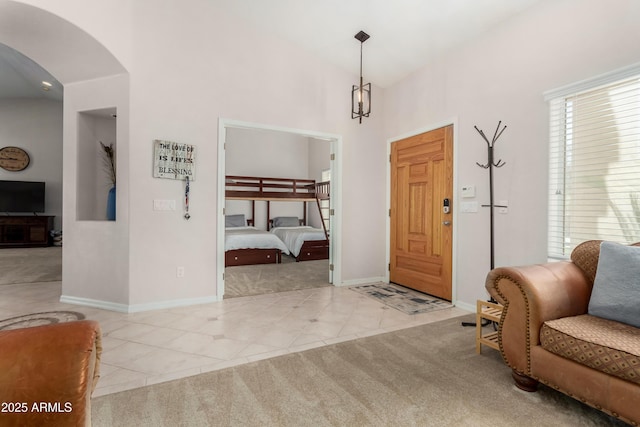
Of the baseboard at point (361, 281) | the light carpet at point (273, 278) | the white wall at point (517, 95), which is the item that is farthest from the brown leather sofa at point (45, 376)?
the baseboard at point (361, 281)

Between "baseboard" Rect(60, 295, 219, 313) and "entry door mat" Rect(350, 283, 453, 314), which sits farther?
"entry door mat" Rect(350, 283, 453, 314)

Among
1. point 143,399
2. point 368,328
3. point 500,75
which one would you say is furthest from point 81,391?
point 500,75

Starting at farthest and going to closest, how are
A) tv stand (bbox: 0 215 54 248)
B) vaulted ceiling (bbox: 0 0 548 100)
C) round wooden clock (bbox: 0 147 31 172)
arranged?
round wooden clock (bbox: 0 147 31 172), tv stand (bbox: 0 215 54 248), vaulted ceiling (bbox: 0 0 548 100)

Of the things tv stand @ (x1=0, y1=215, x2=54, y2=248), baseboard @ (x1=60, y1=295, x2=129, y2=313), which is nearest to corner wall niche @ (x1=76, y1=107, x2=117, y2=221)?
baseboard @ (x1=60, y1=295, x2=129, y2=313)

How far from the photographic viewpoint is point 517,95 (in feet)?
9.08

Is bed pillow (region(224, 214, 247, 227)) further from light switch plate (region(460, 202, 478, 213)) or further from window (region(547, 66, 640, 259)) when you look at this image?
window (region(547, 66, 640, 259))

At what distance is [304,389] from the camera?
1.73m

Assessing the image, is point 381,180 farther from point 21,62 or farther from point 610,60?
point 21,62

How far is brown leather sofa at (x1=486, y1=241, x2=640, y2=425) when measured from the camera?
1.34 metres

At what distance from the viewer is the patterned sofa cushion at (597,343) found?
1317mm

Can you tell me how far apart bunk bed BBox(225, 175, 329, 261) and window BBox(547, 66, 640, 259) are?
4.21 metres

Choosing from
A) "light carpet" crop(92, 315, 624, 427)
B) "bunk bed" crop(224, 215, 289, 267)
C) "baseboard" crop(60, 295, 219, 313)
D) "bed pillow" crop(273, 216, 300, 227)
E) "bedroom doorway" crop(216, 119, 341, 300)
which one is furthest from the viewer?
"bed pillow" crop(273, 216, 300, 227)

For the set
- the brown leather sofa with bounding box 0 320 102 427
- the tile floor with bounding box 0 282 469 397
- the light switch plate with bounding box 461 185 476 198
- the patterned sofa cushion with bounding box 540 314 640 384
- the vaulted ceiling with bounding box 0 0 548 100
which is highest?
the vaulted ceiling with bounding box 0 0 548 100

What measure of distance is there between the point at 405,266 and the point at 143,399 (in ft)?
10.4
